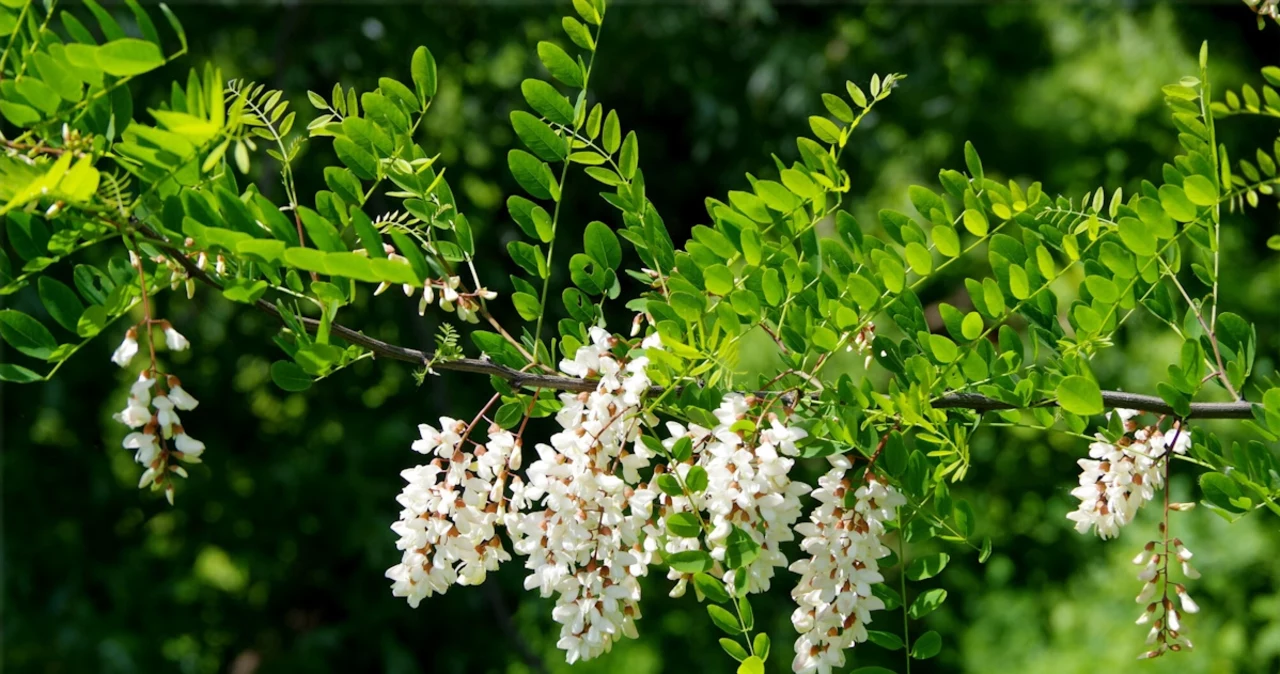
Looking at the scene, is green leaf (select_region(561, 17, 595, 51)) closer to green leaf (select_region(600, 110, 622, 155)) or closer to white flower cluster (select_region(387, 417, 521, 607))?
green leaf (select_region(600, 110, 622, 155))

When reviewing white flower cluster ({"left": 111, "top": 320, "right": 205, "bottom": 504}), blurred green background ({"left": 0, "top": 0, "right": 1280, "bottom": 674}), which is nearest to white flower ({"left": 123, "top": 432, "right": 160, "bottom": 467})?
white flower cluster ({"left": 111, "top": 320, "right": 205, "bottom": 504})

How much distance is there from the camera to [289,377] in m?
0.64

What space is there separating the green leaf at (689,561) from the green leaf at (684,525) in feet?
0.03

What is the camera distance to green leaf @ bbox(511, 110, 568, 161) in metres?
0.69

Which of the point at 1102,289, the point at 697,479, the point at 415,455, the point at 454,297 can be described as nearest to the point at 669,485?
the point at 697,479

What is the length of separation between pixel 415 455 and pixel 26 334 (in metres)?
1.45

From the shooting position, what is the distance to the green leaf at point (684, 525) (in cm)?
62

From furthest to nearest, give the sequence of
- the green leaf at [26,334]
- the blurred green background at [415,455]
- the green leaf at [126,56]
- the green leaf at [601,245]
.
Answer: the blurred green background at [415,455] → the green leaf at [601,245] → the green leaf at [26,334] → the green leaf at [126,56]

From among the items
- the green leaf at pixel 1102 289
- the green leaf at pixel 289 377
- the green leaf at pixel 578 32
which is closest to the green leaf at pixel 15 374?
the green leaf at pixel 289 377

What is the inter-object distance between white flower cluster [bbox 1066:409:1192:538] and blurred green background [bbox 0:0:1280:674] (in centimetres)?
142

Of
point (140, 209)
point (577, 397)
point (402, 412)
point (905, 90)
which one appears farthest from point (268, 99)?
point (905, 90)

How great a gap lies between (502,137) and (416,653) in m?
0.93

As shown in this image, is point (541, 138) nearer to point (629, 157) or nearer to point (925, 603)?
point (629, 157)

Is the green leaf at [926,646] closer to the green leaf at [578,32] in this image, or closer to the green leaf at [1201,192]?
the green leaf at [1201,192]
